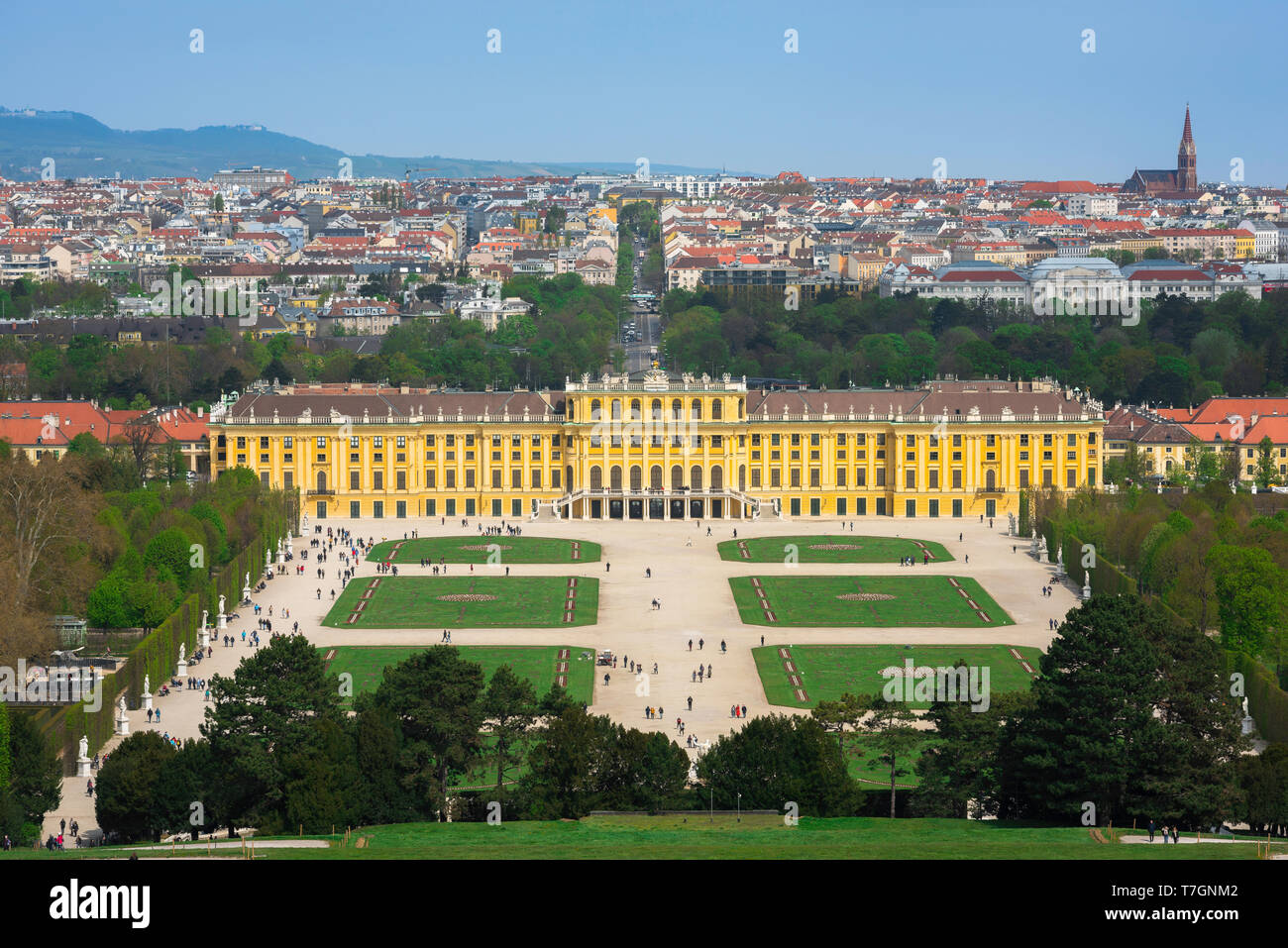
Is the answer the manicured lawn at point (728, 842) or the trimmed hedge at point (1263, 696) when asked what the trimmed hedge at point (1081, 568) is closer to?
the trimmed hedge at point (1263, 696)

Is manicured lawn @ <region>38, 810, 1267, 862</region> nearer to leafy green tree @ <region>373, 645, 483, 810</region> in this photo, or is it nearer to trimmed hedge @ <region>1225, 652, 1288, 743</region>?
leafy green tree @ <region>373, 645, 483, 810</region>

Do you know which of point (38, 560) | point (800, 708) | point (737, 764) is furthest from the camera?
point (38, 560)

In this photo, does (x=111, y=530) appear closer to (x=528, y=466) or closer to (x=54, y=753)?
→ (x=54, y=753)

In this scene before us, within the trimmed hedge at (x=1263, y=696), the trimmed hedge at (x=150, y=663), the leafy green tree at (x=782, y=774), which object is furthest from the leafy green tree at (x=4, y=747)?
the trimmed hedge at (x=1263, y=696)

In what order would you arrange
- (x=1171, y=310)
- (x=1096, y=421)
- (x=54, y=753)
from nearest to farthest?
(x=54, y=753), (x=1096, y=421), (x=1171, y=310)
